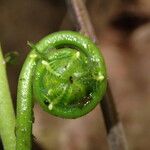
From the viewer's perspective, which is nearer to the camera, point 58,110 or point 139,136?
point 58,110

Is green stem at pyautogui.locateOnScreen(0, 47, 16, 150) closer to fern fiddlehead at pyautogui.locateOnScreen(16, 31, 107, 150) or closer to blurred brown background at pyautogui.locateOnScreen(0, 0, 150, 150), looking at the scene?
fern fiddlehead at pyautogui.locateOnScreen(16, 31, 107, 150)

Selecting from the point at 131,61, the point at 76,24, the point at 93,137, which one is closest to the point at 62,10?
the point at 131,61

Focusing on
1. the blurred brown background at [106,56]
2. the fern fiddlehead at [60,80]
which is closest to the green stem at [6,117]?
the fern fiddlehead at [60,80]

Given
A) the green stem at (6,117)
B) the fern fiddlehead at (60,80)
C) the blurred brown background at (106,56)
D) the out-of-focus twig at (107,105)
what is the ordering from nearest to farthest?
the fern fiddlehead at (60,80) < the green stem at (6,117) < the out-of-focus twig at (107,105) < the blurred brown background at (106,56)

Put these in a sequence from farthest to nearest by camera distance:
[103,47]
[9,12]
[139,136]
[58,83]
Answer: [103,47] < [9,12] < [139,136] < [58,83]

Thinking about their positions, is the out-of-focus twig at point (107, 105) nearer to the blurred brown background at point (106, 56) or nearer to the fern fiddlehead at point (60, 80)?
the fern fiddlehead at point (60, 80)

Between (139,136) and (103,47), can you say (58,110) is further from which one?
(103,47)
